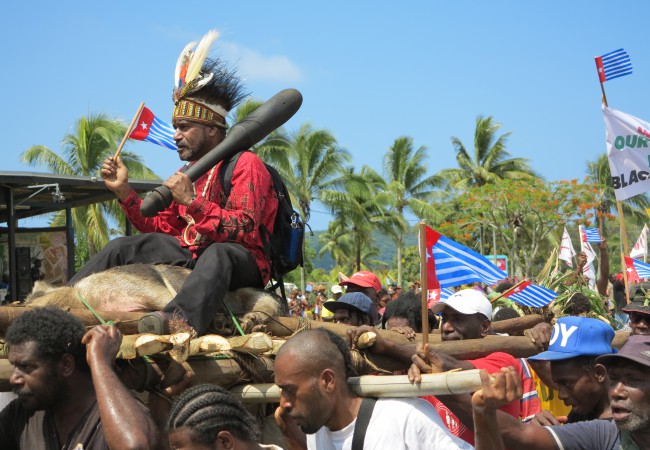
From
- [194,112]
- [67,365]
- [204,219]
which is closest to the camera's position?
[67,365]

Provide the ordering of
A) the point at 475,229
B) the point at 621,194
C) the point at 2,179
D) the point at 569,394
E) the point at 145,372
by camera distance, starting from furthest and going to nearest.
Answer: the point at 475,229, the point at 2,179, the point at 621,194, the point at 569,394, the point at 145,372

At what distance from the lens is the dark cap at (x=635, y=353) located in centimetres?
344

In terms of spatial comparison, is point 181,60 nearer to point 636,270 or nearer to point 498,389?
point 498,389

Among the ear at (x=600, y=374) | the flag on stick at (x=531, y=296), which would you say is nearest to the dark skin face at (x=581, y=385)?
the ear at (x=600, y=374)

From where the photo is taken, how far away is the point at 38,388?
359cm

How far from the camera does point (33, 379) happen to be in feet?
11.8

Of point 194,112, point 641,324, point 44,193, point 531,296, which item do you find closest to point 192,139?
point 194,112

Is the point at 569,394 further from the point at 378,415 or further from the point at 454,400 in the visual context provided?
the point at 378,415

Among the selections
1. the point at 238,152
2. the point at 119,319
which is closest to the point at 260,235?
the point at 238,152

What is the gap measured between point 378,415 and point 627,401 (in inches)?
37.1

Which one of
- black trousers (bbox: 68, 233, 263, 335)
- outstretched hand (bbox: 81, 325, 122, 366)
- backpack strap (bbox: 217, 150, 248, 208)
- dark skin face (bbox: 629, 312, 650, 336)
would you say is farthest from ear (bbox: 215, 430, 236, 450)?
dark skin face (bbox: 629, 312, 650, 336)

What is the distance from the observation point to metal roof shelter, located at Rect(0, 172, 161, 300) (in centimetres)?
1252

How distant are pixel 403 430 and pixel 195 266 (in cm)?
186

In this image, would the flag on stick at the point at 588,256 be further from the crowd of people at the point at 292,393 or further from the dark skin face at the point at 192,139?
the dark skin face at the point at 192,139
